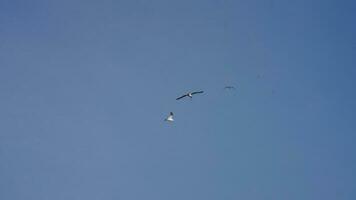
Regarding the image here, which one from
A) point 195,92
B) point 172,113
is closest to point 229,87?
point 195,92

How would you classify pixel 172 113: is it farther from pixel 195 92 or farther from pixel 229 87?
pixel 229 87

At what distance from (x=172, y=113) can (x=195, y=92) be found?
7.39ft

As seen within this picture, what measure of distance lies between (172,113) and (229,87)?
15.3 feet

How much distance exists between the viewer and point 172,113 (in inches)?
981

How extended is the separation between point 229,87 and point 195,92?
9.32 feet

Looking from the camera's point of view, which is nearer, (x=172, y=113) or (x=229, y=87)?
(x=229, y=87)

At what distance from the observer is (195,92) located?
24.8 meters

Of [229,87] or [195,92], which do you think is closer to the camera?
[229,87]
